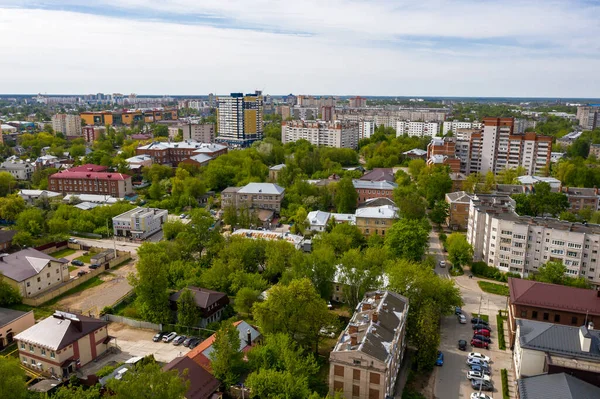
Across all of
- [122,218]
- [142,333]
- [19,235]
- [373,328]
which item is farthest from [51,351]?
[122,218]

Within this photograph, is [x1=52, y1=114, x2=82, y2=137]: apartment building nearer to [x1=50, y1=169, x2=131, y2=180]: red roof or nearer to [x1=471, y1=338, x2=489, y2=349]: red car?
[x1=50, y1=169, x2=131, y2=180]: red roof

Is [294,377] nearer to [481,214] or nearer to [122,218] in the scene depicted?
[481,214]

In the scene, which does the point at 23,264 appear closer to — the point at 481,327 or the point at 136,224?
the point at 136,224

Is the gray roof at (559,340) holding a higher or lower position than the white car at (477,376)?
higher

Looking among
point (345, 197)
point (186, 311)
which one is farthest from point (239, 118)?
point (186, 311)

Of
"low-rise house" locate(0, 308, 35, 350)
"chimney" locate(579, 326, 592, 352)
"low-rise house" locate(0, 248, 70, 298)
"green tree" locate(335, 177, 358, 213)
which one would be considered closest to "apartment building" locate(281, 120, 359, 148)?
"green tree" locate(335, 177, 358, 213)

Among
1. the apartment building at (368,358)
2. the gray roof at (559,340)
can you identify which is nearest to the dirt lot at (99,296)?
the apartment building at (368,358)

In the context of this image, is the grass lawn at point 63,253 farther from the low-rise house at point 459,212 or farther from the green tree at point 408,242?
the low-rise house at point 459,212
